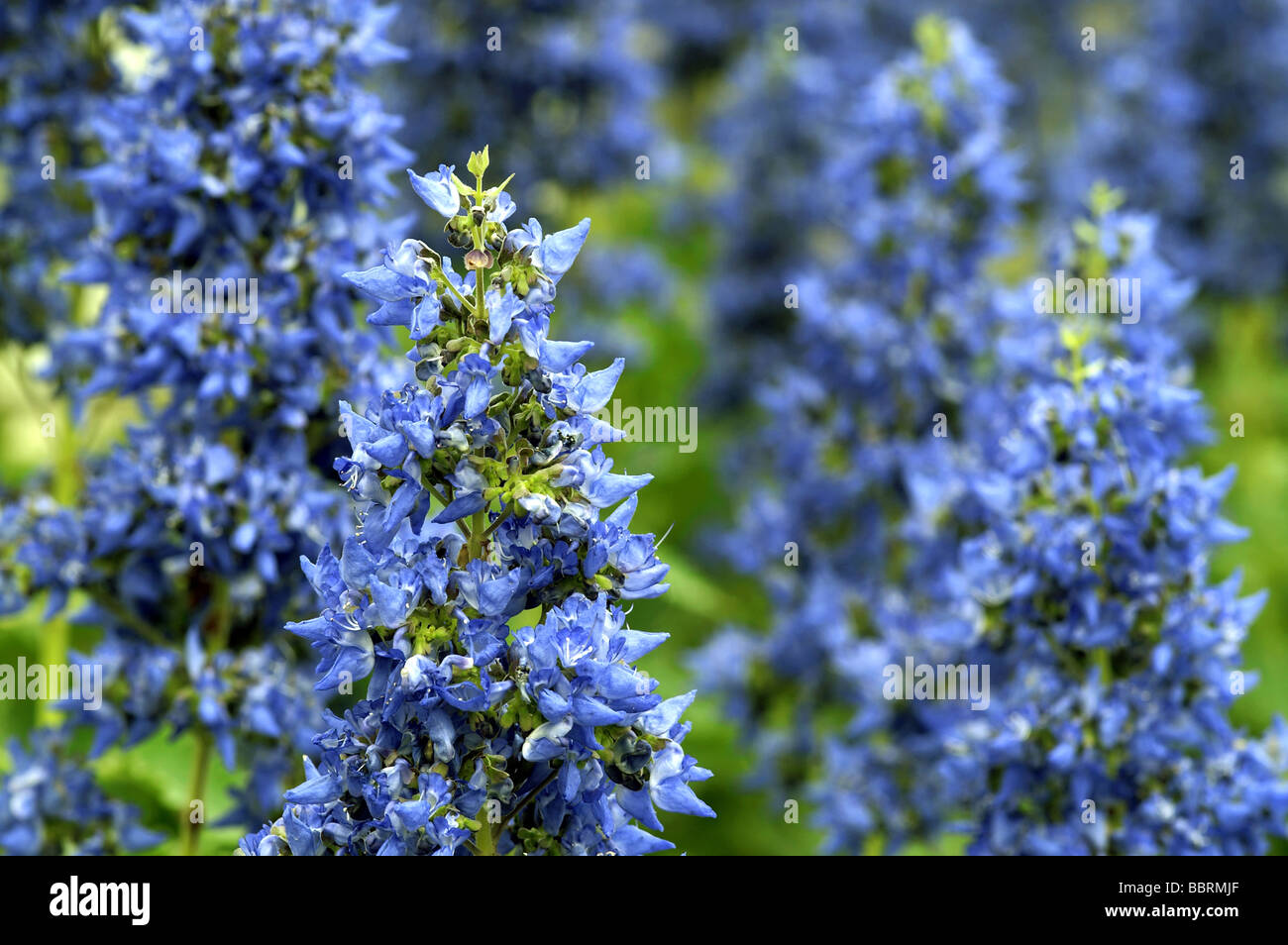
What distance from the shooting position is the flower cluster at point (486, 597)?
12.1 ft

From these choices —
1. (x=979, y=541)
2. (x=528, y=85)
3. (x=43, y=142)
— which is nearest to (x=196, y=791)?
(x=979, y=541)

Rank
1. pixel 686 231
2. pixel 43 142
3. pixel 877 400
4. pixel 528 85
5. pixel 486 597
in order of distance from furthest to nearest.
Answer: pixel 686 231 → pixel 528 85 → pixel 877 400 → pixel 43 142 → pixel 486 597

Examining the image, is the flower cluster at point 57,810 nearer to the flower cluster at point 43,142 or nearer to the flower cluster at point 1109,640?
the flower cluster at point 43,142

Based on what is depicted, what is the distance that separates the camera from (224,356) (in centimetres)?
561

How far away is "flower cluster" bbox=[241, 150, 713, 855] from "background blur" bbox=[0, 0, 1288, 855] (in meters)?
2.92

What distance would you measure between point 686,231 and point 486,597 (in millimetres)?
10259

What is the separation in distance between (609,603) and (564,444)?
1.43 feet

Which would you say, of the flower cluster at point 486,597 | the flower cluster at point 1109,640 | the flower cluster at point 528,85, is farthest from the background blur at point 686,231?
the flower cluster at point 486,597

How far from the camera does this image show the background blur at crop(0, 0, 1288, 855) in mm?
9000

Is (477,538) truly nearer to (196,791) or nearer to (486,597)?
(486,597)

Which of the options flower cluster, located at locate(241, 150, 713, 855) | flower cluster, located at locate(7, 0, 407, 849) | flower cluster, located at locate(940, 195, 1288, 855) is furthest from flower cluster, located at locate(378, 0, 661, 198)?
flower cluster, located at locate(241, 150, 713, 855)

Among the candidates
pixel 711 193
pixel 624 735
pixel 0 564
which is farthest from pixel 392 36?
pixel 624 735

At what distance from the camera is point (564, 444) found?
384 centimetres

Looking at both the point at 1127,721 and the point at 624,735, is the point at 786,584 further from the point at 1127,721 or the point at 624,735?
the point at 624,735
